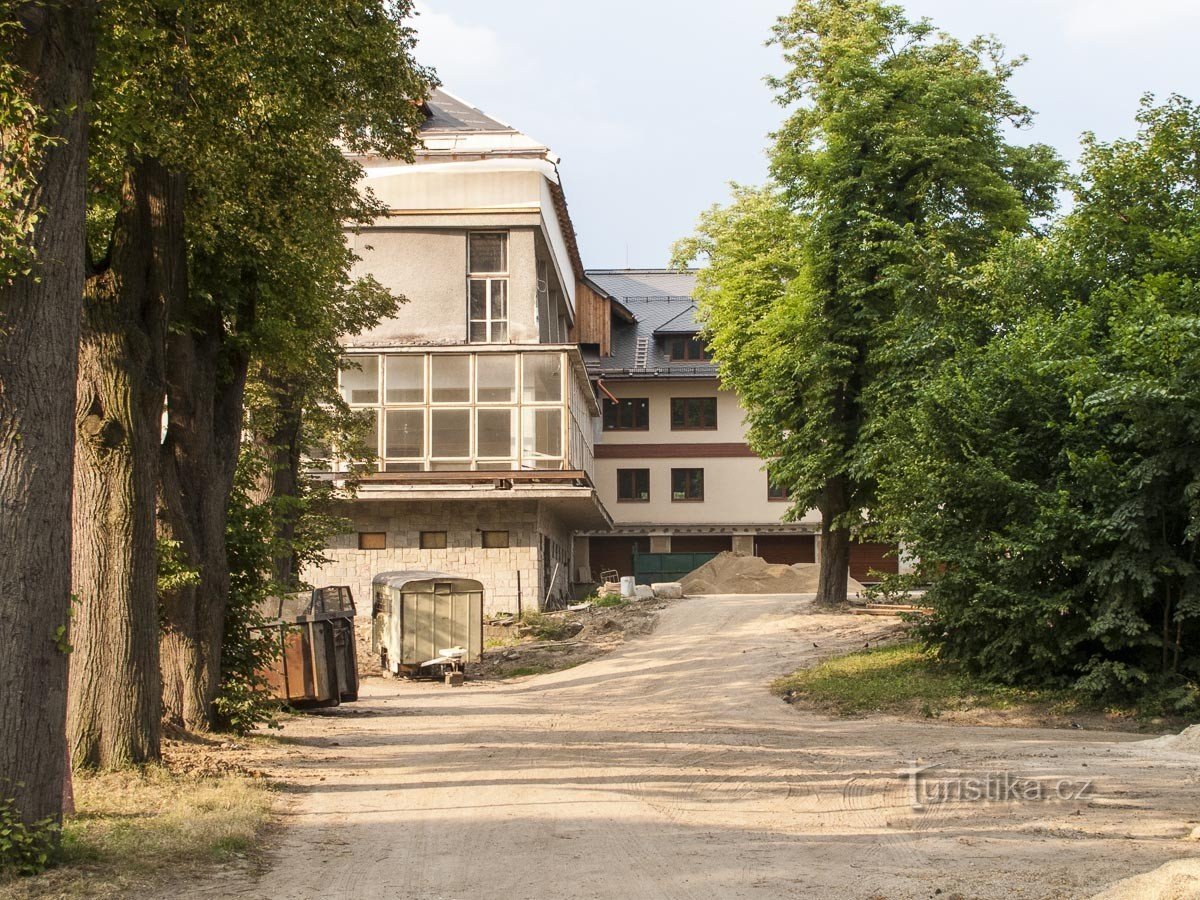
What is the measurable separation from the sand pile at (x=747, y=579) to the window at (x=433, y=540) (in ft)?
38.8

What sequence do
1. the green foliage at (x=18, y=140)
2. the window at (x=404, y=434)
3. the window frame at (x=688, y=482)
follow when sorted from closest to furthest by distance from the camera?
the green foliage at (x=18, y=140) → the window at (x=404, y=434) → the window frame at (x=688, y=482)

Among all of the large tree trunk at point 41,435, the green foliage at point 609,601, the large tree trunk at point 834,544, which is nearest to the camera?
the large tree trunk at point 41,435

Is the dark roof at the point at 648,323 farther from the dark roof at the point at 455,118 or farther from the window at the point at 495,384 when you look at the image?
the window at the point at 495,384

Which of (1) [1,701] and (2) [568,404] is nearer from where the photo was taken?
(1) [1,701]

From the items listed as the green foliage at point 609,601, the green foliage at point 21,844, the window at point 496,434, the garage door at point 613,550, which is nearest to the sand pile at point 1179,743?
the green foliage at point 21,844

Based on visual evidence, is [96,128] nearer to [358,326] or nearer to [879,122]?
[358,326]

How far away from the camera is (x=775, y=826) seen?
1003 centimetres

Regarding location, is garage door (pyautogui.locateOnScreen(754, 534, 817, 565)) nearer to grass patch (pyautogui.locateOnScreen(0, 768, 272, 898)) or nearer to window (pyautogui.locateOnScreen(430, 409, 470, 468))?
window (pyautogui.locateOnScreen(430, 409, 470, 468))

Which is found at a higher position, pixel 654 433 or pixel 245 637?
pixel 654 433

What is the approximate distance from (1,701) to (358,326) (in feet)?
48.0

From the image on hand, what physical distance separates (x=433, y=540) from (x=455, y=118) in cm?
1257

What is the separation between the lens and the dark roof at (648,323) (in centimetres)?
5519

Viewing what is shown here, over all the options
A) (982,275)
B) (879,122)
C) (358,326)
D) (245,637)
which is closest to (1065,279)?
(982,275)

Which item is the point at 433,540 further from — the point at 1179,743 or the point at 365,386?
the point at 1179,743
